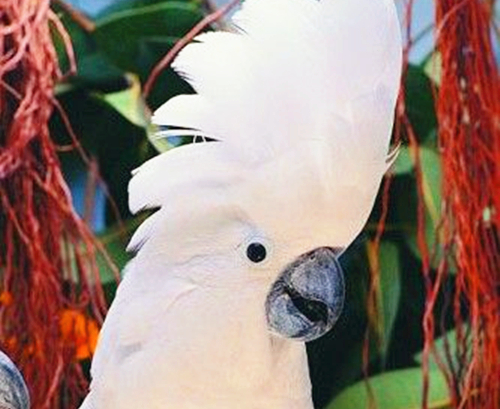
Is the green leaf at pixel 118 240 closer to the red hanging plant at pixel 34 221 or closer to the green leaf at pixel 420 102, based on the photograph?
the red hanging plant at pixel 34 221

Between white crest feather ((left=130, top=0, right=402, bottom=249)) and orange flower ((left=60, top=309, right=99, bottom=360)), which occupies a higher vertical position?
white crest feather ((left=130, top=0, right=402, bottom=249))

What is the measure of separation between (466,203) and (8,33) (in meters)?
0.46

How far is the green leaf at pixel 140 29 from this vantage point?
1798mm

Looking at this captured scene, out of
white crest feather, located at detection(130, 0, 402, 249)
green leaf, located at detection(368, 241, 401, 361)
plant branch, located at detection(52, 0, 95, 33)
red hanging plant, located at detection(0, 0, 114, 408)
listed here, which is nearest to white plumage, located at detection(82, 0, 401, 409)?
white crest feather, located at detection(130, 0, 402, 249)

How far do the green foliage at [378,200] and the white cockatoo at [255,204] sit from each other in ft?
1.85

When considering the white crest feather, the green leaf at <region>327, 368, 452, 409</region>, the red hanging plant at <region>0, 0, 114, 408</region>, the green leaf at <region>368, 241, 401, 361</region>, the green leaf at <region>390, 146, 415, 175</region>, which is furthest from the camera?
the green leaf at <region>390, 146, 415, 175</region>

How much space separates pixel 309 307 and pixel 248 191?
0.33 ft

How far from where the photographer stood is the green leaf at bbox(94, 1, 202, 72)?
1.80 metres

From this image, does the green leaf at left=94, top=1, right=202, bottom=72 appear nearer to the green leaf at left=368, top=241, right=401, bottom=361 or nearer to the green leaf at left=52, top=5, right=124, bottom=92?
the green leaf at left=52, top=5, right=124, bottom=92

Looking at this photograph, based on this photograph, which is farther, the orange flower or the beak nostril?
the orange flower

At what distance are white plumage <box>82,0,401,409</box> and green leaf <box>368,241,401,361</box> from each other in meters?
0.55

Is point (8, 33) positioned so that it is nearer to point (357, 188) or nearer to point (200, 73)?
point (200, 73)

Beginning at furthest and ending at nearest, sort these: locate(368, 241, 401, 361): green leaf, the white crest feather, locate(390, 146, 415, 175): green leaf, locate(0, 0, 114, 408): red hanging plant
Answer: locate(390, 146, 415, 175): green leaf → locate(368, 241, 401, 361): green leaf → locate(0, 0, 114, 408): red hanging plant → the white crest feather

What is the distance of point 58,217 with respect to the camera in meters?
1.43
